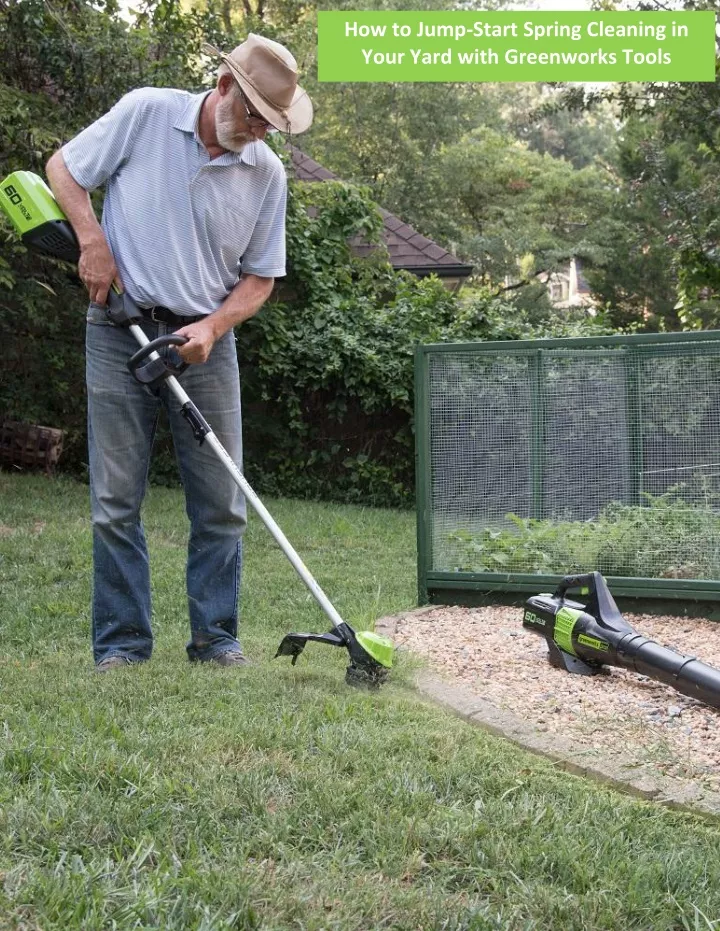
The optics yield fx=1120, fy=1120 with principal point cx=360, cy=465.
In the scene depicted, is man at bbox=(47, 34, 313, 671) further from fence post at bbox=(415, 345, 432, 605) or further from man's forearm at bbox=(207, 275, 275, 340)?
fence post at bbox=(415, 345, 432, 605)

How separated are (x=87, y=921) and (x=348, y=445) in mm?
10032

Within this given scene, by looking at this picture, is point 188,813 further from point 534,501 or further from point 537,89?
point 537,89

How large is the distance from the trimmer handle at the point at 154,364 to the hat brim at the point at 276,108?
2.48ft

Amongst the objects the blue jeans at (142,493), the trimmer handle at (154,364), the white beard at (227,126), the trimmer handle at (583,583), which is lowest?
the trimmer handle at (583,583)

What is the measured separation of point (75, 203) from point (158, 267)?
13.4 inches

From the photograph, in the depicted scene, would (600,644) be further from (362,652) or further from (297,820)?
(297,820)

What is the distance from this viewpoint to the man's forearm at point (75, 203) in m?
3.69

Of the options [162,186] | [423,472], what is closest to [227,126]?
[162,186]

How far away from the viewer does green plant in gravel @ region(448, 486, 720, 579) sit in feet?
17.3

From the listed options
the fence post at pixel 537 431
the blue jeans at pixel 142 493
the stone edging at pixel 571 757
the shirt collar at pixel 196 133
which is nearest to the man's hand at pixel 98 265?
the blue jeans at pixel 142 493

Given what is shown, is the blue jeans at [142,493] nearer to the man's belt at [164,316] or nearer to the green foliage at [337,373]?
the man's belt at [164,316]

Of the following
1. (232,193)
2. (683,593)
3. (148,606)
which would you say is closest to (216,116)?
(232,193)

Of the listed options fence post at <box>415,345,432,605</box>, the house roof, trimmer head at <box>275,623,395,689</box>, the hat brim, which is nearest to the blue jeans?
trimmer head at <box>275,623,395,689</box>

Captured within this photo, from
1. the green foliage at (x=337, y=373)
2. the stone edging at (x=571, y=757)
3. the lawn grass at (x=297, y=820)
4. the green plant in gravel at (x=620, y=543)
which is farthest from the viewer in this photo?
the green foliage at (x=337, y=373)
